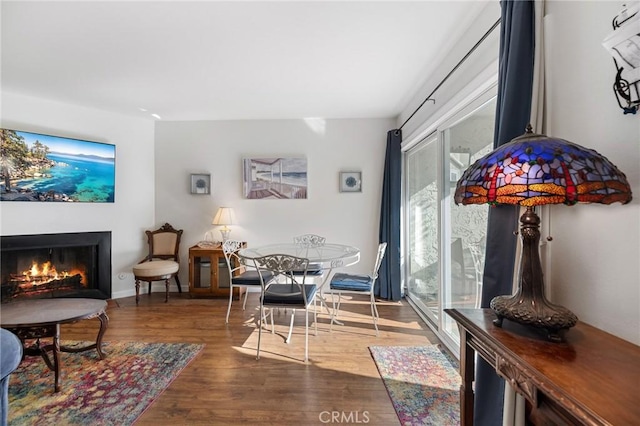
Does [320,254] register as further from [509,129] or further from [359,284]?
[509,129]

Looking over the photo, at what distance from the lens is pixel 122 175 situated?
3867 mm

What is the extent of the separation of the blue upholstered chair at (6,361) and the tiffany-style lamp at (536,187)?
2.08 m

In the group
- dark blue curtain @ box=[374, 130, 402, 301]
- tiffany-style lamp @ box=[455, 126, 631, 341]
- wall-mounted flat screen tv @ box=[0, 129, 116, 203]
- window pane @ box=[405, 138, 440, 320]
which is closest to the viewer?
tiffany-style lamp @ box=[455, 126, 631, 341]

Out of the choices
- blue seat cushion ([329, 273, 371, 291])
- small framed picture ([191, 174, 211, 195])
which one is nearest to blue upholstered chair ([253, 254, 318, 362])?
blue seat cushion ([329, 273, 371, 291])

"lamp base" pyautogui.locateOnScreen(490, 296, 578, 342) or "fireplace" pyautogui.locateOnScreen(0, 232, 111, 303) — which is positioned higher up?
"lamp base" pyautogui.locateOnScreen(490, 296, 578, 342)

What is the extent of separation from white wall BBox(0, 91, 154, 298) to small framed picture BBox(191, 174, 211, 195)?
64 cm

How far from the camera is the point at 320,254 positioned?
2.89m

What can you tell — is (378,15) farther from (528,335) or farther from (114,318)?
(114,318)

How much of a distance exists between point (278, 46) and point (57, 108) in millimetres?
3140

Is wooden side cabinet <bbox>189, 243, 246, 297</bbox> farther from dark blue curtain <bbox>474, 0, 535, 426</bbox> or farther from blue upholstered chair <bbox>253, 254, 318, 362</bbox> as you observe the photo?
dark blue curtain <bbox>474, 0, 535, 426</bbox>

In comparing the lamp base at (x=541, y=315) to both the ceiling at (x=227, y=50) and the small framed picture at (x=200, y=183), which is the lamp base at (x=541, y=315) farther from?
the small framed picture at (x=200, y=183)

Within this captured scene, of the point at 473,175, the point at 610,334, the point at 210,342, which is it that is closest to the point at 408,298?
the point at 210,342

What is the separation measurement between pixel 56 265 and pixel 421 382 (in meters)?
4.36

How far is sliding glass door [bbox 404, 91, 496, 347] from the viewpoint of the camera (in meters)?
2.05
